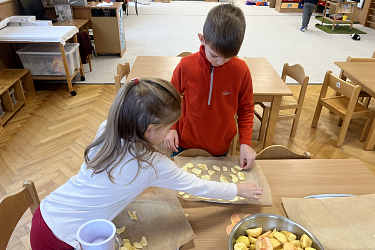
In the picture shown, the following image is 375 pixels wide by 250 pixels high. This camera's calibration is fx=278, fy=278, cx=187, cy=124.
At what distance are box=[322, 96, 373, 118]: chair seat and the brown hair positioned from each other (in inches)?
89.0

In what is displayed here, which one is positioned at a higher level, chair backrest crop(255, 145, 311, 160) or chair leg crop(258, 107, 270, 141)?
chair backrest crop(255, 145, 311, 160)

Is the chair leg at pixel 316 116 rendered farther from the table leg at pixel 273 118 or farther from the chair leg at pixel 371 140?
the table leg at pixel 273 118

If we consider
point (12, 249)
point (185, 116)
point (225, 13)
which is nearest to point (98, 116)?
point (12, 249)

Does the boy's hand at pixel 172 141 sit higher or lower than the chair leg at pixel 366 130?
higher

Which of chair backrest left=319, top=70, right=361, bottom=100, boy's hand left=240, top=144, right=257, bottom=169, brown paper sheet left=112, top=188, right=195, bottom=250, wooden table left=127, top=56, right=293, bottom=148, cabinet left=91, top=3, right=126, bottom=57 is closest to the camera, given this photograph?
brown paper sheet left=112, top=188, right=195, bottom=250

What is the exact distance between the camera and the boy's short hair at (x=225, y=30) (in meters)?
0.98

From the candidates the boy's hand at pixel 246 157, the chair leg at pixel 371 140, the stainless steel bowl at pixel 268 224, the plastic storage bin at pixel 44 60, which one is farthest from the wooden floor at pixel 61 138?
the stainless steel bowl at pixel 268 224

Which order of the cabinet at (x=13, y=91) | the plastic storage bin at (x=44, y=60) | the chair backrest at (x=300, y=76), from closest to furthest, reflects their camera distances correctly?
1. the chair backrest at (x=300, y=76)
2. the cabinet at (x=13, y=91)
3. the plastic storage bin at (x=44, y=60)

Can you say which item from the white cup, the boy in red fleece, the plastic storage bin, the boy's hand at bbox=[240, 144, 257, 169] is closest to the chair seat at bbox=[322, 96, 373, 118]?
the boy in red fleece

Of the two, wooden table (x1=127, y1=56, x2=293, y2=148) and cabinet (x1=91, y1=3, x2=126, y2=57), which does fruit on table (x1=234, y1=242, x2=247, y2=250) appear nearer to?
wooden table (x1=127, y1=56, x2=293, y2=148)

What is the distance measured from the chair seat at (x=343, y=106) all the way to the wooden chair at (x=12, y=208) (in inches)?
99.1

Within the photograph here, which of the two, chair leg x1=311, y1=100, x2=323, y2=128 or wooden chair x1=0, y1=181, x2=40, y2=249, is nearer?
wooden chair x1=0, y1=181, x2=40, y2=249

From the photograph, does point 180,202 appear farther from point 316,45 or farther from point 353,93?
point 316,45

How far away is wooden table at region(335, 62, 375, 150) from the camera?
238 centimetres
